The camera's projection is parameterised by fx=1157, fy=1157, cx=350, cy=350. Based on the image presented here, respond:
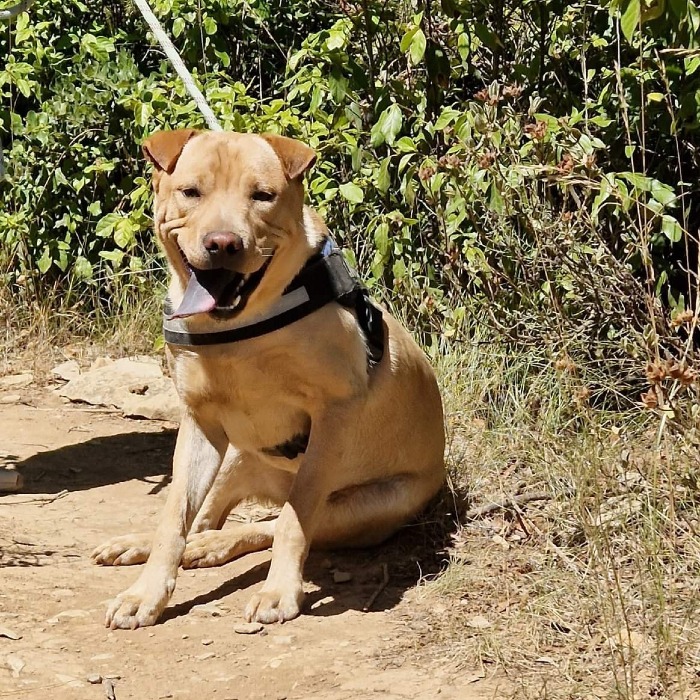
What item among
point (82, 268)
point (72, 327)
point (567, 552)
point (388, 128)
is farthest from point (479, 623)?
point (72, 327)

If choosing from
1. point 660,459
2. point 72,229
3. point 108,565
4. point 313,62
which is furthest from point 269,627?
point 72,229

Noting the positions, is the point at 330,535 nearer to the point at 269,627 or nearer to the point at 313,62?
the point at 269,627

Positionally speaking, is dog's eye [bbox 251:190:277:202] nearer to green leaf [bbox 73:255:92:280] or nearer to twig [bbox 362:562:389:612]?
twig [bbox 362:562:389:612]

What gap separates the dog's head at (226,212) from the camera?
3590 mm

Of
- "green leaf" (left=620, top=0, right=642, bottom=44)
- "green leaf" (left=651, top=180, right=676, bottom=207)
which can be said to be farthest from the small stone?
"green leaf" (left=651, top=180, right=676, bottom=207)

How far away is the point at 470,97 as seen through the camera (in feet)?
20.4

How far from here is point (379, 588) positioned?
4031mm

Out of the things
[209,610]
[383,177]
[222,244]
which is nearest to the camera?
[222,244]

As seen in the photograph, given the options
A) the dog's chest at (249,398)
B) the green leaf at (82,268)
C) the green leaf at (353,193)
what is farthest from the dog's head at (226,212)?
the green leaf at (82,268)

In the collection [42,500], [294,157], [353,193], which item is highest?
[294,157]

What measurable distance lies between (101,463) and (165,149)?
2.28m

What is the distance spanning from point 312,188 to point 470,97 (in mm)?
1043

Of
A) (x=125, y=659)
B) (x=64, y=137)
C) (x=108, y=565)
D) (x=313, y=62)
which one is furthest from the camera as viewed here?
(x=64, y=137)

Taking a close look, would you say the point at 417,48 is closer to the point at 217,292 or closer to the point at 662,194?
the point at 662,194
